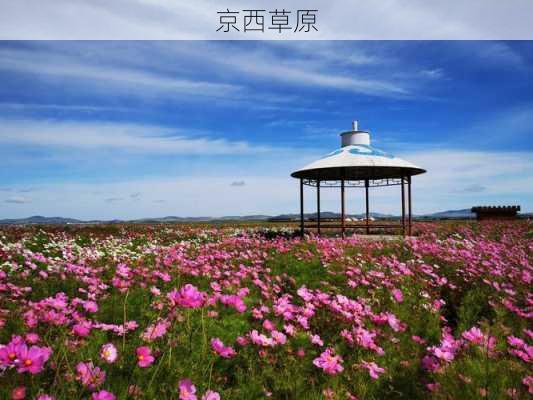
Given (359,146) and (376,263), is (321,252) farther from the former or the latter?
(359,146)

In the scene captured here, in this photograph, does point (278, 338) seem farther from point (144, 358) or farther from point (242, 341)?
point (144, 358)

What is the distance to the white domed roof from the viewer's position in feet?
47.0

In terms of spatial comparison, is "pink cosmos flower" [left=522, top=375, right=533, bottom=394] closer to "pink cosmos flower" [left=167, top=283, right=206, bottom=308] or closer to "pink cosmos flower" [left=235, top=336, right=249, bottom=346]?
"pink cosmos flower" [left=235, top=336, right=249, bottom=346]

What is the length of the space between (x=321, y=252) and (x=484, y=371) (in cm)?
472

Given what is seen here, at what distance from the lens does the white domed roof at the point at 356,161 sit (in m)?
14.3

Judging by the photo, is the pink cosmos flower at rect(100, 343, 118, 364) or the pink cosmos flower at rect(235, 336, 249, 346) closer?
the pink cosmos flower at rect(100, 343, 118, 364)

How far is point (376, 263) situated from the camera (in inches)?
263

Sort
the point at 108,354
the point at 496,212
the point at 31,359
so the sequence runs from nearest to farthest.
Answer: the point at 31,359 < the point at 108,354 < the point at 496,212

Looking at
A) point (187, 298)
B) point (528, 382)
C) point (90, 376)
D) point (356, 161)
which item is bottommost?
point (528, 382)

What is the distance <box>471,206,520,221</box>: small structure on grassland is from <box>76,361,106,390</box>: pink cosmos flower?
3334cm

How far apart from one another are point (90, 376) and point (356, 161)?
1331 centimetres

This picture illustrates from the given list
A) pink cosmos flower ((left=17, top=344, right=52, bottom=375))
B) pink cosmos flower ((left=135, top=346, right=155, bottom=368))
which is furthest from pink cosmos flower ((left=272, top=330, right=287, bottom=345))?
pink cosmos flower ((left=17, top=344, right=52, bottom=375))

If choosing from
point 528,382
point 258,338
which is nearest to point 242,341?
point 258,338

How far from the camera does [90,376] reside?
6.67 ft
